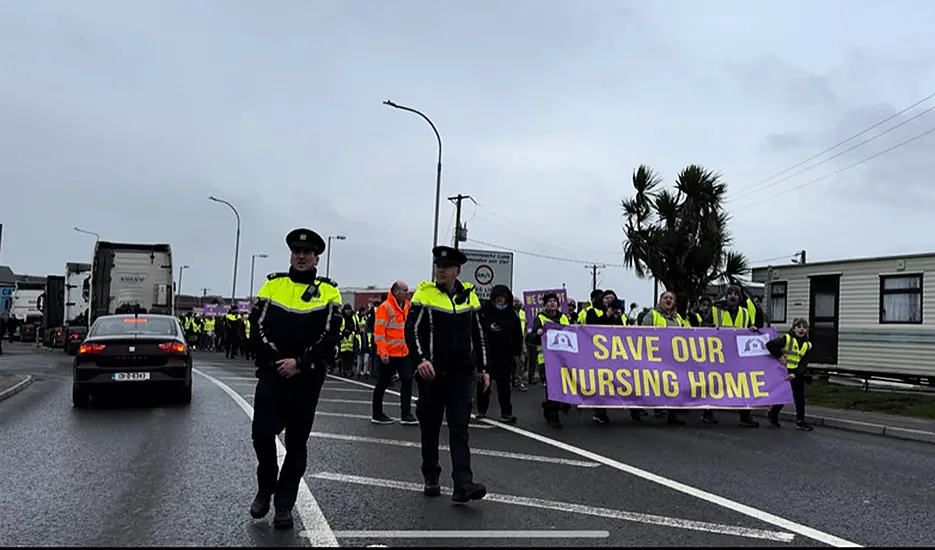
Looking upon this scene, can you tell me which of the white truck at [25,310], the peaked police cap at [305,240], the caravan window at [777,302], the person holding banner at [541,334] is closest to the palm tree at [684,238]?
the caravan window at [777,302]

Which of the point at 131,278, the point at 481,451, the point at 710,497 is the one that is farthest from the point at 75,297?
the point at 710,497

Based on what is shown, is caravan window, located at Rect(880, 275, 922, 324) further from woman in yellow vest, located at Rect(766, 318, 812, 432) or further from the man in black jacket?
the man in black jacket

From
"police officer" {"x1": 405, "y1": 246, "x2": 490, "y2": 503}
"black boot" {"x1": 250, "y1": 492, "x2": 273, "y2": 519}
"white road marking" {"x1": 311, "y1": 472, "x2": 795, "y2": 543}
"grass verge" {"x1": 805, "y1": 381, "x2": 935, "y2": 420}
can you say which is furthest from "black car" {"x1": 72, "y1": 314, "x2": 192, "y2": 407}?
"grass verge" {"x1": 805, "y1": 381, "x2": 935, "y2": 420}

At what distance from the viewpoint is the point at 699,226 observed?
23766 millimetres

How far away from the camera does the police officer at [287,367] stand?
17.9 feet

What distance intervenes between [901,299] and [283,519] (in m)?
17.4

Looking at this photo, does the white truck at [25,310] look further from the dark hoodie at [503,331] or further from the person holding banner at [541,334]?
the dark hoodie at [503,331]

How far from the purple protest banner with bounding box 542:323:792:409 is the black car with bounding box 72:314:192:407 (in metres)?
5.56

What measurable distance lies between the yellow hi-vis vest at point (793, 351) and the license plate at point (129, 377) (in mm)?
9212

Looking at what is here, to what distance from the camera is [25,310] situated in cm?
4969

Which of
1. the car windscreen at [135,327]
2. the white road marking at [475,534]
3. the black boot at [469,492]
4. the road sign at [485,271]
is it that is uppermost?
the road sign at [485,271]

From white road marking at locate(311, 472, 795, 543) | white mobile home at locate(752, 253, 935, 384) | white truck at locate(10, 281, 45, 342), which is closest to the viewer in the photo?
white road marking at locate(311, 472, 795, 543)

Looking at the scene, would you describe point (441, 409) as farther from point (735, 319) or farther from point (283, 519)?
point (735, 319)

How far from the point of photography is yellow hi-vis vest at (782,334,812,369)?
11.6m
